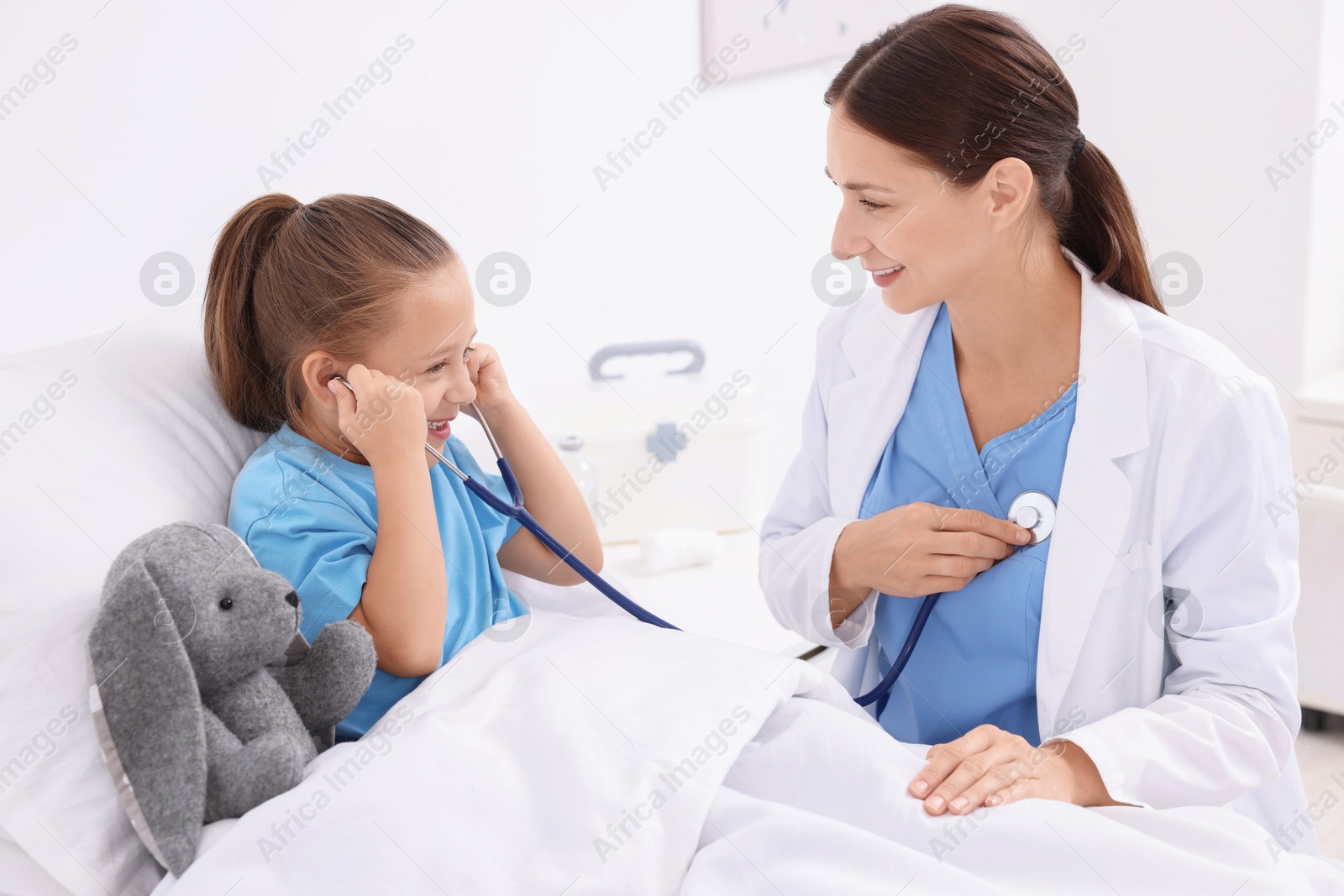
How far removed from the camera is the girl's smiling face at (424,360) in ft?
3.96

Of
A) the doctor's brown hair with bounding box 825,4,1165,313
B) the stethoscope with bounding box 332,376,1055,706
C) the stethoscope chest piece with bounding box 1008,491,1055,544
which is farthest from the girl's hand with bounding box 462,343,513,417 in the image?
the stethoscope chest piece with bounding box 1008,491,1055,544

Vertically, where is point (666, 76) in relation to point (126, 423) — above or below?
above

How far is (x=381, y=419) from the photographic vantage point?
115 cm

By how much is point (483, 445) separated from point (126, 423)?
23.4 inches

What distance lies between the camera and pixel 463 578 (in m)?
1.27

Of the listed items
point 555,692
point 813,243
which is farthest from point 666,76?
point 555,692

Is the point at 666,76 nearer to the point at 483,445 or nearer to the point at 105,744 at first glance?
the point at 483,445

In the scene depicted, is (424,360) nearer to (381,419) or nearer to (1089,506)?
(381,419)

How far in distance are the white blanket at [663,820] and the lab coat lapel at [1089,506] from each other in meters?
0.28

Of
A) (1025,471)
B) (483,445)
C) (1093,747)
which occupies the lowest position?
(483,445)

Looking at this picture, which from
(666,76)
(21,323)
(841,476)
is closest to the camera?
(21,323)

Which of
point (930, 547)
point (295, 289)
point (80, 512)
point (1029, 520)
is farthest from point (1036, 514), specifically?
point (80, 512)

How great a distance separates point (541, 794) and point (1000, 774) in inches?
17.1

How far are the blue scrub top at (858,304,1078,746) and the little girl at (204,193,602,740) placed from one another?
529 mm
